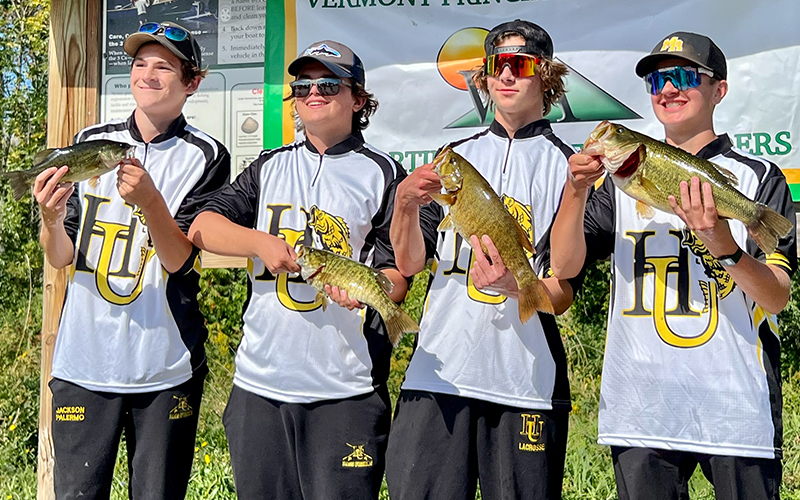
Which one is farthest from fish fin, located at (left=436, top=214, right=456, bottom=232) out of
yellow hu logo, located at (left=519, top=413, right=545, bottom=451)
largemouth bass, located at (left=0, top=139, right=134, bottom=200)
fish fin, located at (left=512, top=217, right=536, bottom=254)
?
largemouth bass, located at (left=0, top=139, right=134, bottom=200)

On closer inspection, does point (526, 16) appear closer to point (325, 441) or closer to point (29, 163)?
point (325, 441)

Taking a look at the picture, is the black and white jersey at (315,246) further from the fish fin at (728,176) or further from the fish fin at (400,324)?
the fish fin at (728,176)

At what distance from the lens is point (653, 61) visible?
3.61 m

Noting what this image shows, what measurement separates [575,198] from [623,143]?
0.34 m

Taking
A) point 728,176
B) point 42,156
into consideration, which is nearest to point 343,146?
point 42,156

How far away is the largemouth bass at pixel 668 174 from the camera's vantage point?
3.06 metres

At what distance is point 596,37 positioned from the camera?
5.06 meters

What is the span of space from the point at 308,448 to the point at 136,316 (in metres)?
1.05

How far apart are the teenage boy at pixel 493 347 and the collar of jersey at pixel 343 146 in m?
0.50

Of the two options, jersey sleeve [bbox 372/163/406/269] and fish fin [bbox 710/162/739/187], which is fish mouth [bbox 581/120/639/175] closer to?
fish fin [bbox 710/162/739/187]

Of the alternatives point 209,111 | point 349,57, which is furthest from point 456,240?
point 209,111

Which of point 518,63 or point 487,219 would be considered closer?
point 487,219

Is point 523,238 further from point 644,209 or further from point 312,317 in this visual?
point 312,317

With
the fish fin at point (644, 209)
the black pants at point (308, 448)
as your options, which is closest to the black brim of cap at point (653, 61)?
the fish fin at point (644, 209)
